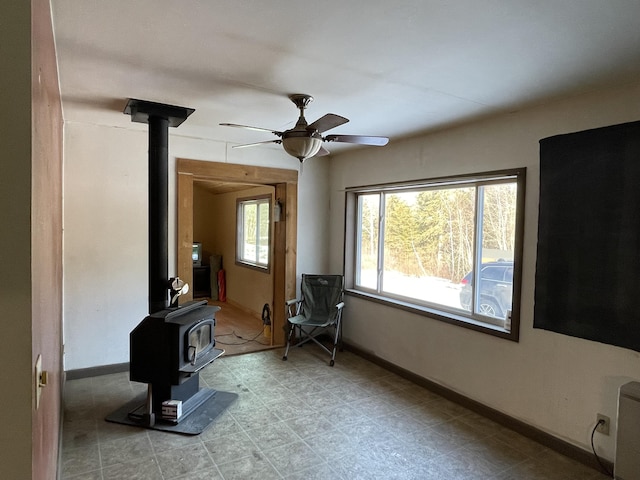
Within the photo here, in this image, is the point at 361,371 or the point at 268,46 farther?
the point at 361,371

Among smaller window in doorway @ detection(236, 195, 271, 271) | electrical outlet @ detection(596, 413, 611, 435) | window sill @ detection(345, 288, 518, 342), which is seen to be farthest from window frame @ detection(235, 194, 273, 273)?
electrical outlet @ detection(596, 413, 611, 435)

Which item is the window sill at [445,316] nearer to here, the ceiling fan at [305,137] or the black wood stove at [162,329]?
the ceiling fan at [305,137]

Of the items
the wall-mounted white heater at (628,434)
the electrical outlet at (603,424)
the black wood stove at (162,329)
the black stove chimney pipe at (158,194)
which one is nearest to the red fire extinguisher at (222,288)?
the black wood stove at (162,329)

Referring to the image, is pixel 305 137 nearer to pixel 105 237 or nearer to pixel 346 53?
pixel 346 53

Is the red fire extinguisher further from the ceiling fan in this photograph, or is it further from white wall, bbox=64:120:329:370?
the ceiling fan

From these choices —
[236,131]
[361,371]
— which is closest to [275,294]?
[361,371]

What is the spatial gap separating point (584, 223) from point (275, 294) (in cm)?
340

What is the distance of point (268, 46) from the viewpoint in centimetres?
195

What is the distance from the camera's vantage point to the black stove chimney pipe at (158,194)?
2.93 m

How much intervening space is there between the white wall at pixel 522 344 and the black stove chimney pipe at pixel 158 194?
2.20 m

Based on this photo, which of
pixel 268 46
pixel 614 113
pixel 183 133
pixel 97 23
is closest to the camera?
pixel 97 23

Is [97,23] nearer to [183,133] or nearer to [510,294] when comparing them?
[183,133]

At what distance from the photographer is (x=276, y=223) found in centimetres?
482

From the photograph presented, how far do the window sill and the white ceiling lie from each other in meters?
1.65
